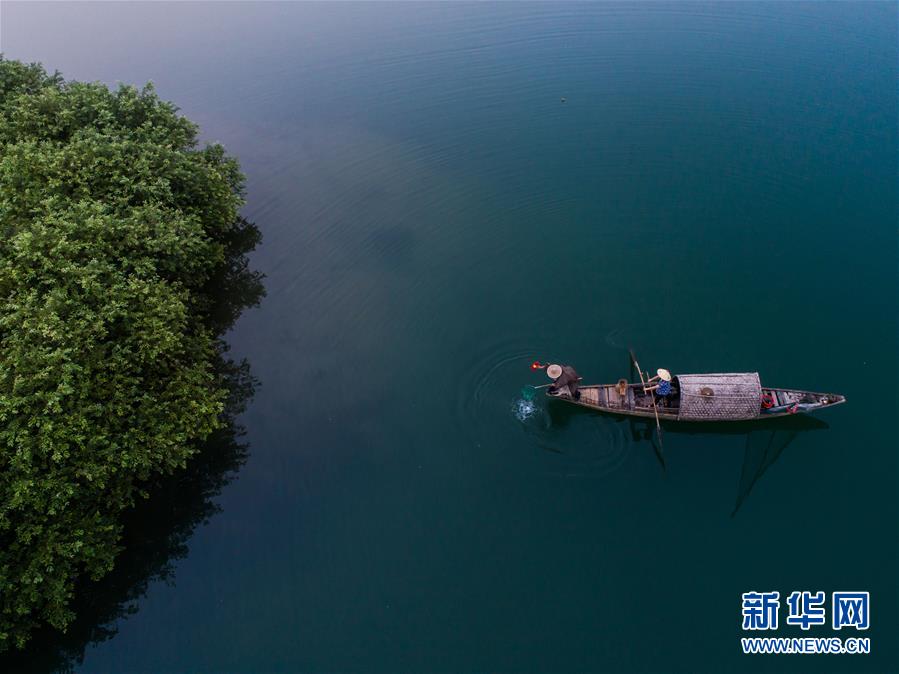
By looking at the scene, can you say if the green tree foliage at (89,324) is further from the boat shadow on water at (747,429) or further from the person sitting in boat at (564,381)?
the boat shadow on water at (747,429)

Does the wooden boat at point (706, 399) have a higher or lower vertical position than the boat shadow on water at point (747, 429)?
higher

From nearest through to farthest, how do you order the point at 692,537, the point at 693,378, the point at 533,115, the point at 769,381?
the point at 692,537 → the point at 693,378 → the point at 769,381 → the point at 533,115

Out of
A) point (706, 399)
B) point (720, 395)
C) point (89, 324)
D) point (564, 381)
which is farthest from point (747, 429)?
point (89, 324)

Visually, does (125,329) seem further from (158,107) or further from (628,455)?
(628,455)

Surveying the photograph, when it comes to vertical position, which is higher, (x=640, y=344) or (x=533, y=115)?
(x=533, y=115)

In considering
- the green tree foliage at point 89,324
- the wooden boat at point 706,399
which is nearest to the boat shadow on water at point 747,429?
the wooden boat at point 706,399

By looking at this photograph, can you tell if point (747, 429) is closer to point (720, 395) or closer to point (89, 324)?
point (720, 395)

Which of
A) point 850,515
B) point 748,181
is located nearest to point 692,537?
point 850,515
